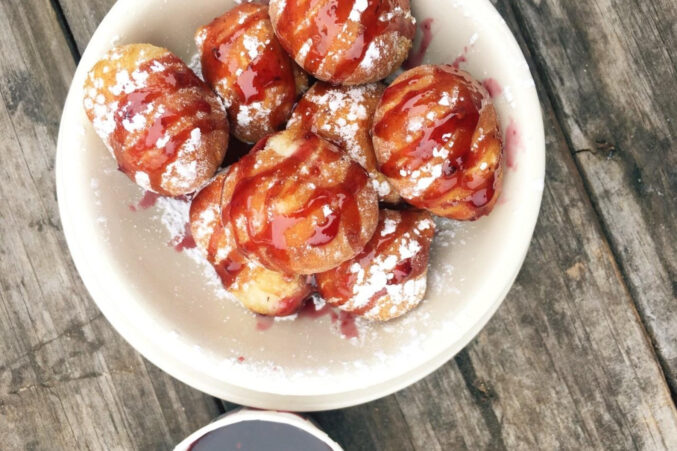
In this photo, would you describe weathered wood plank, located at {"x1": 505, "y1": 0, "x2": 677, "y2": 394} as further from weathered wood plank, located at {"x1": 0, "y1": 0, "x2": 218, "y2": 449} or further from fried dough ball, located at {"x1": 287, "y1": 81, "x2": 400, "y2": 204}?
weathered wood plank, located at {"x1": 0, "y1": 0, "x2": 218, "y2": 449}

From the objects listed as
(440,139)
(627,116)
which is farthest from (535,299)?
(440,139)

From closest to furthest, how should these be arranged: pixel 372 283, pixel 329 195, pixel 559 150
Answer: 1. pixel 329 195
2. pixel 372 283
3. pixel 559 150

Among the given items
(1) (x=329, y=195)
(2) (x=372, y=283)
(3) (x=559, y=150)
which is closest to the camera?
(1) (x=329, y=195)

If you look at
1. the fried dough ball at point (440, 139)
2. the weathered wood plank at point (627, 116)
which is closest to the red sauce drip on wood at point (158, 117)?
the fried dough ball at point (440, 139)

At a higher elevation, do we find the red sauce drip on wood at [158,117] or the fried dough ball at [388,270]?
the red sauce drip on wood at [158,117]

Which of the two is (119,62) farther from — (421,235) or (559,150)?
(559,150)

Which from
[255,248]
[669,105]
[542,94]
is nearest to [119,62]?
[255,248]

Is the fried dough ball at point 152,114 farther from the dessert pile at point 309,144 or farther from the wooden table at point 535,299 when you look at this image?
the wooden table at point 535,299
